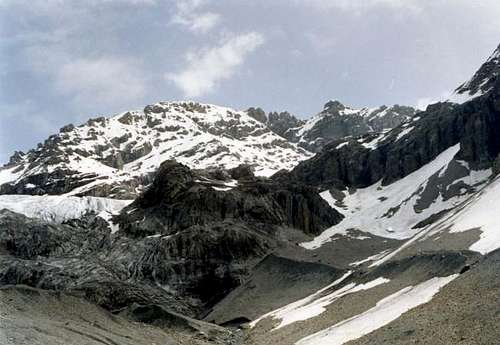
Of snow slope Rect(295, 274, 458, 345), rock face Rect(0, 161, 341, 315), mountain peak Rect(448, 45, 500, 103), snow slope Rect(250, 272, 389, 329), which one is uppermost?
mountain peak Rect(448, 45, 500, 103)

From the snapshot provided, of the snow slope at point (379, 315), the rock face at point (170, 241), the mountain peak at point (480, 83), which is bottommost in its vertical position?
the snow slope at point (379, 315)

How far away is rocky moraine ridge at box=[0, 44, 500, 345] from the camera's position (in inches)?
1658

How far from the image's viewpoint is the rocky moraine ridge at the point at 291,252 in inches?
1658

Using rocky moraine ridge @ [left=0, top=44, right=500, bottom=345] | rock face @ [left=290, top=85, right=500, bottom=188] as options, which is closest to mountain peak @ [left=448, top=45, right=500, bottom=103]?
rocky moraine ridge @ [left=0, top=44, right=500, bottom=345]

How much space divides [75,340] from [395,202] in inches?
4698

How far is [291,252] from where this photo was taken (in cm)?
11594

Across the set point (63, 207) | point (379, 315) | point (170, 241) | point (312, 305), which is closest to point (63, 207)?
point (63, 207)

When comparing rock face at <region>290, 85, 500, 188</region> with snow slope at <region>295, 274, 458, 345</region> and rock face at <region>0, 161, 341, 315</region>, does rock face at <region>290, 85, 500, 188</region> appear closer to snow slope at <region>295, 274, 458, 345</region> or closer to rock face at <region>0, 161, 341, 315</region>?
rock face at <region>0, 161, 341, 315</region>

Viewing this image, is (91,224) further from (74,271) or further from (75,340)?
(75,340)

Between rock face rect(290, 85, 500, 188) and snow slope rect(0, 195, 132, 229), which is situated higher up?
snow slope rect(0, 195, 132, 229)

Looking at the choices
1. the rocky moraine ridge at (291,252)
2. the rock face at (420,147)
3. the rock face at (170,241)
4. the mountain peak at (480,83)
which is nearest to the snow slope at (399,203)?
the rocky moraine ridge at (291,252)

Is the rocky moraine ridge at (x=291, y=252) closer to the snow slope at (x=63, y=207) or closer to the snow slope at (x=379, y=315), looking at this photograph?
the snow slope at (x=379, y=315)

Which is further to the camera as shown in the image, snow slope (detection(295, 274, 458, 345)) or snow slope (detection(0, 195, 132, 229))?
→ snow slope (detection(0, 195, 132, 229))

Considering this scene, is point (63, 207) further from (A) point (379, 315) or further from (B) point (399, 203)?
(A) point (379, 315)
